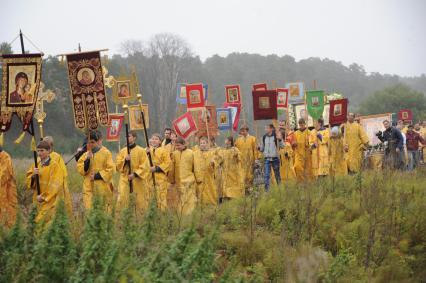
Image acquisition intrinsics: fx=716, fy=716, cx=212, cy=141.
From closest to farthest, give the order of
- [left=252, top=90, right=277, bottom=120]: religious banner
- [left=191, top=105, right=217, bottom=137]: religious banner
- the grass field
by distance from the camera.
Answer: the grass field
[left=252, top=90, right=277, bottom=120]: religious banner
[left=191, top=105, right=217, bottom=137]: religious banner

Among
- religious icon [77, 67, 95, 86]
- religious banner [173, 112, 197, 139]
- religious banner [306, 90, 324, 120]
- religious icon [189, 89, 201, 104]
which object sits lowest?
religious banner [173, 112, 197, 139]

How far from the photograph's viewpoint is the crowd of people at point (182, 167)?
421 inches

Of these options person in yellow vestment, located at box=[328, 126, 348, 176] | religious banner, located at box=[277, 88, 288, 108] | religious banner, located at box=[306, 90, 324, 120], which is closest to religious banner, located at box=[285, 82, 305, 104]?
person in yellow vestment, located at box=[328, 126, 348, 176]

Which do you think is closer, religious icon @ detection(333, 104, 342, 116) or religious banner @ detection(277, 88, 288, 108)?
religious icon @ detection(333, 104, 342, 116)

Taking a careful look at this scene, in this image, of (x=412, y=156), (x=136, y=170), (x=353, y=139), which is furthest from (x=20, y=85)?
(x=412, y=156)

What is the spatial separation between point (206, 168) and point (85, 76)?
13.9 ft

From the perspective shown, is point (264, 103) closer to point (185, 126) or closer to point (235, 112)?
point (185, 126)

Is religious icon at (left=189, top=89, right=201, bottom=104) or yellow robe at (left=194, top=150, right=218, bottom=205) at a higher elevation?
religious icon at (left=189, top=89, right=201, bottom=104)

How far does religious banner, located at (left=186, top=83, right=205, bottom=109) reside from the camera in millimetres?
15602

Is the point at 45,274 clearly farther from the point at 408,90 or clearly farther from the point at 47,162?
the point at 408,90

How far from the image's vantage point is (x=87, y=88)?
1186 centimetres

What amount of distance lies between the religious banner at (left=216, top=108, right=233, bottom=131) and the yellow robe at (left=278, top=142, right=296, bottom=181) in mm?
2040

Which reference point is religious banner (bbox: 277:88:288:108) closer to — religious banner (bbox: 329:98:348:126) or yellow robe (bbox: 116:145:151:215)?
religious banner (bbox: 329:98:348:126)

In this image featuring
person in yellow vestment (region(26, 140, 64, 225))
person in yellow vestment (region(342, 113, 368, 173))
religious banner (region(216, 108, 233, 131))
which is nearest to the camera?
person in yellow vestment (region(26, 140, 64, 225))
